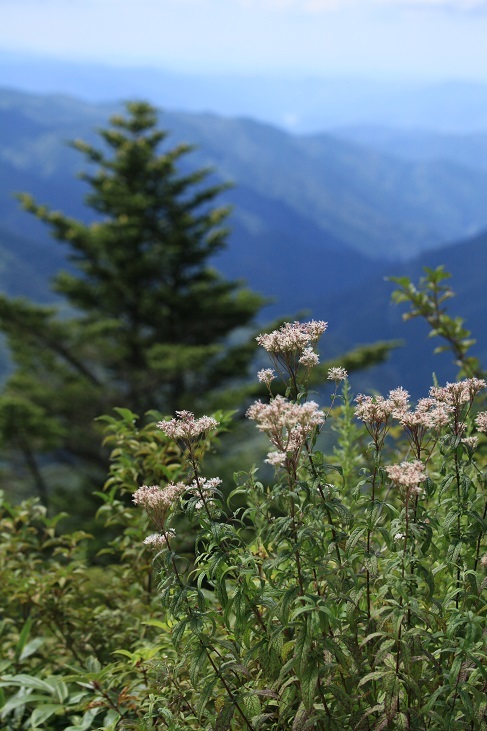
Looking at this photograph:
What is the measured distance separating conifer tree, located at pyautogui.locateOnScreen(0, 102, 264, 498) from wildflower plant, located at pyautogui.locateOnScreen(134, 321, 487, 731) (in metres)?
20.7

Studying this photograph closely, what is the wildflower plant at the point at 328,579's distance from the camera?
1.47 meters

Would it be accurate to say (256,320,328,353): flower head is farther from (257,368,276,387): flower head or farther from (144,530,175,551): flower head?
(144,530,175,551): flower head

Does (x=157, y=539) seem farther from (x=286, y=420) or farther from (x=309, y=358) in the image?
(x=309, y=358)

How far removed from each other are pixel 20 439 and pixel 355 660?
20.7m

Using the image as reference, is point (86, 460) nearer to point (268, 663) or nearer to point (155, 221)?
point (155, 221)

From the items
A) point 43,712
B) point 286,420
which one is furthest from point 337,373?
point 43,712

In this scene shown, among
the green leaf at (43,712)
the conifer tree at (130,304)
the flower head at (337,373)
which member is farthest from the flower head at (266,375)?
the conifer tree at (130,304)

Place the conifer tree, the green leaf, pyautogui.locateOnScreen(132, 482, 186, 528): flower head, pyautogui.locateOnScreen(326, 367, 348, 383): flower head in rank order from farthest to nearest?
the conifer tree
the green leaf
pyautogui.locateOnScreen(326, 367, 348, 383): flower head
pyautogui.locateOnScreen(132, 482, 186, 528): flower head

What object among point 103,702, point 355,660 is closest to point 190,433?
point 355,660

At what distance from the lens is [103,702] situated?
220 cm

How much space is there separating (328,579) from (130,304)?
23783 mm

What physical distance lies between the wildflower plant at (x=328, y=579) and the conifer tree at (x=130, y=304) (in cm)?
2071

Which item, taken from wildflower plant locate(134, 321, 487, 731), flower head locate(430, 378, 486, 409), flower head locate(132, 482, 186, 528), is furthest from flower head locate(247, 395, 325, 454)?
flower head locate(430, 378, 486, 409)

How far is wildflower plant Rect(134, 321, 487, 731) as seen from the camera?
1.47 meters
